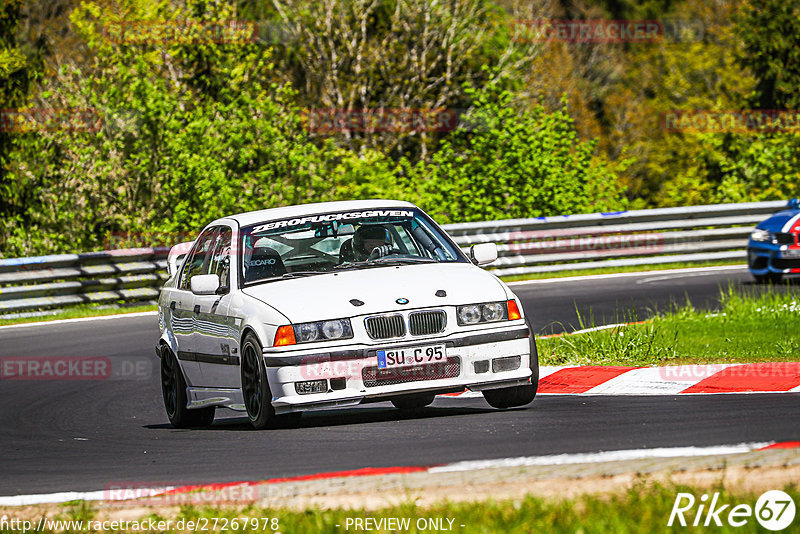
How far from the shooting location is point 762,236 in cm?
1823

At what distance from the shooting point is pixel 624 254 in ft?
74.7

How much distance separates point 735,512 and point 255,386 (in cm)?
404

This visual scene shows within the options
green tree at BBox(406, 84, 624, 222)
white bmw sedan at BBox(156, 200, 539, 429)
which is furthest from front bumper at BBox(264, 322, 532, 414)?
green tree at BBox(406, 84, 624, 222)

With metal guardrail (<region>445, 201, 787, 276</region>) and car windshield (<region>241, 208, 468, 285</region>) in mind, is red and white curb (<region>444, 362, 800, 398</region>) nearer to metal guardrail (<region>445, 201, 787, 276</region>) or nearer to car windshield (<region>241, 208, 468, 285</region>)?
car windshield (<region>241, 208, 468, 285</region>)

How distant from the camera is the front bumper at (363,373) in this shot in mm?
7984

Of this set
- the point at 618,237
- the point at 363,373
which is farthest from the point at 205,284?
the point at 618,237

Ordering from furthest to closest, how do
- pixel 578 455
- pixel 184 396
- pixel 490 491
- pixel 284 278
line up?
pixel 184 396
pixel 284 278
pixel 578 455
pixel 490 491

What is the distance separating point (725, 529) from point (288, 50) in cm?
3825

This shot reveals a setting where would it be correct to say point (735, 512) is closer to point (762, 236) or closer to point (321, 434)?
point (321, 434)

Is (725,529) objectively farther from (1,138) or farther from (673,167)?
(673,167)

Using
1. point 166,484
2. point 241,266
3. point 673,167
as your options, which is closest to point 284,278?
point 241,266

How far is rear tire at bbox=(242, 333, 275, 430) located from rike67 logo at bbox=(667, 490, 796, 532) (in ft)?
11.7

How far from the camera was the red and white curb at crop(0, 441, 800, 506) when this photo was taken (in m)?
5.85

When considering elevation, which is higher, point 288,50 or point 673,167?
point 288,50
